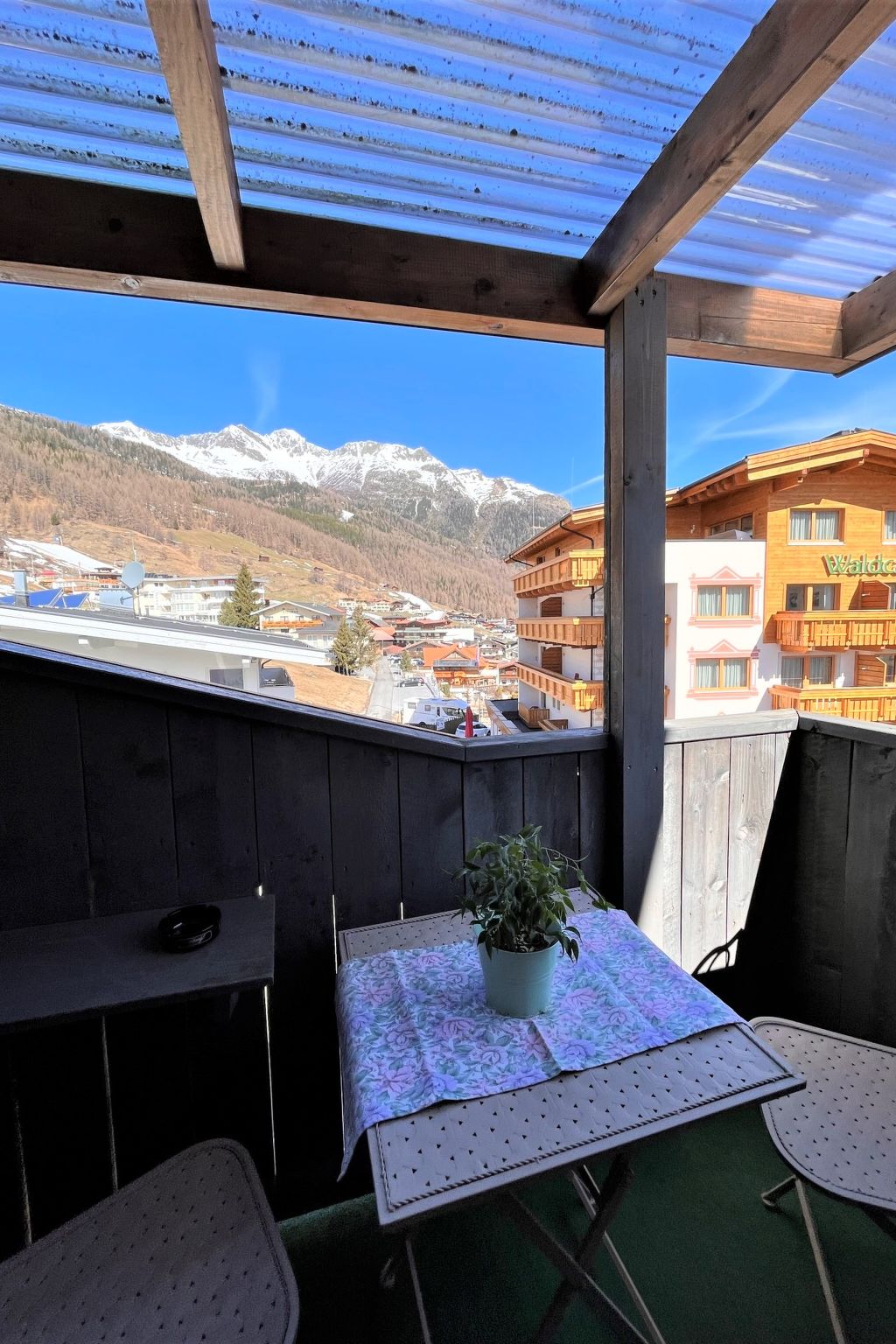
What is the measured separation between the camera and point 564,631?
5.77ft

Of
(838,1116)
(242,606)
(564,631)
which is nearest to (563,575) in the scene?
(564,631)

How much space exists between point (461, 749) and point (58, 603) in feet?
3.39

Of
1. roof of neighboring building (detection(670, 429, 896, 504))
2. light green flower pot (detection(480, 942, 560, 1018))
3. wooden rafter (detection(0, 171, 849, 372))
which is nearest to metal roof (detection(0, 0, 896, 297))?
wooden rafter (detection(0, 171, 849, 372))

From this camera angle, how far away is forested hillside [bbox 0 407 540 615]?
133cm

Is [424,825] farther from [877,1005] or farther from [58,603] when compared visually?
[877,1005]

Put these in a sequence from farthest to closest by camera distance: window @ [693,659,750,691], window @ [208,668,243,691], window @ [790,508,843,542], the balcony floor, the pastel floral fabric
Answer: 1. window @ [693,659,750,691]
2. window @ [790,508,843,542]
3. window @ [208,668,243,691]
4. the balcony floor
5. the pastel floral fabric

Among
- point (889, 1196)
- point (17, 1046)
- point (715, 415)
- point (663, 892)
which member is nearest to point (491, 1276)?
point (889, 1196)

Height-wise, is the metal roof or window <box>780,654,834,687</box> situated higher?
the metal roof

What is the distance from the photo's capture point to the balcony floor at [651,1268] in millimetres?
1224

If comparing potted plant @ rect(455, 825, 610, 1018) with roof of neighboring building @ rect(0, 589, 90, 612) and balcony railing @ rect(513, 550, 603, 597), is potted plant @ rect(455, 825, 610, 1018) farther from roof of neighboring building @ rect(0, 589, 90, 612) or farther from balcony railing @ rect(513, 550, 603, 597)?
roof of neighboring building @ rect(0, 589, 90, 612)

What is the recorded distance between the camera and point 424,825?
1.55 meters

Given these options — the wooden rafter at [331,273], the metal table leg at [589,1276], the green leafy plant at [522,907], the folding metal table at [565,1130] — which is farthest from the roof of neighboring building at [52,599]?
the metal table leg at [589,1276]

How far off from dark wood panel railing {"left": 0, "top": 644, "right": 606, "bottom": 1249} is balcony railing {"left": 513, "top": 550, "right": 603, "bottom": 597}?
47cm

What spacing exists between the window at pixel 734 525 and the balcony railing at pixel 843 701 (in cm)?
51
